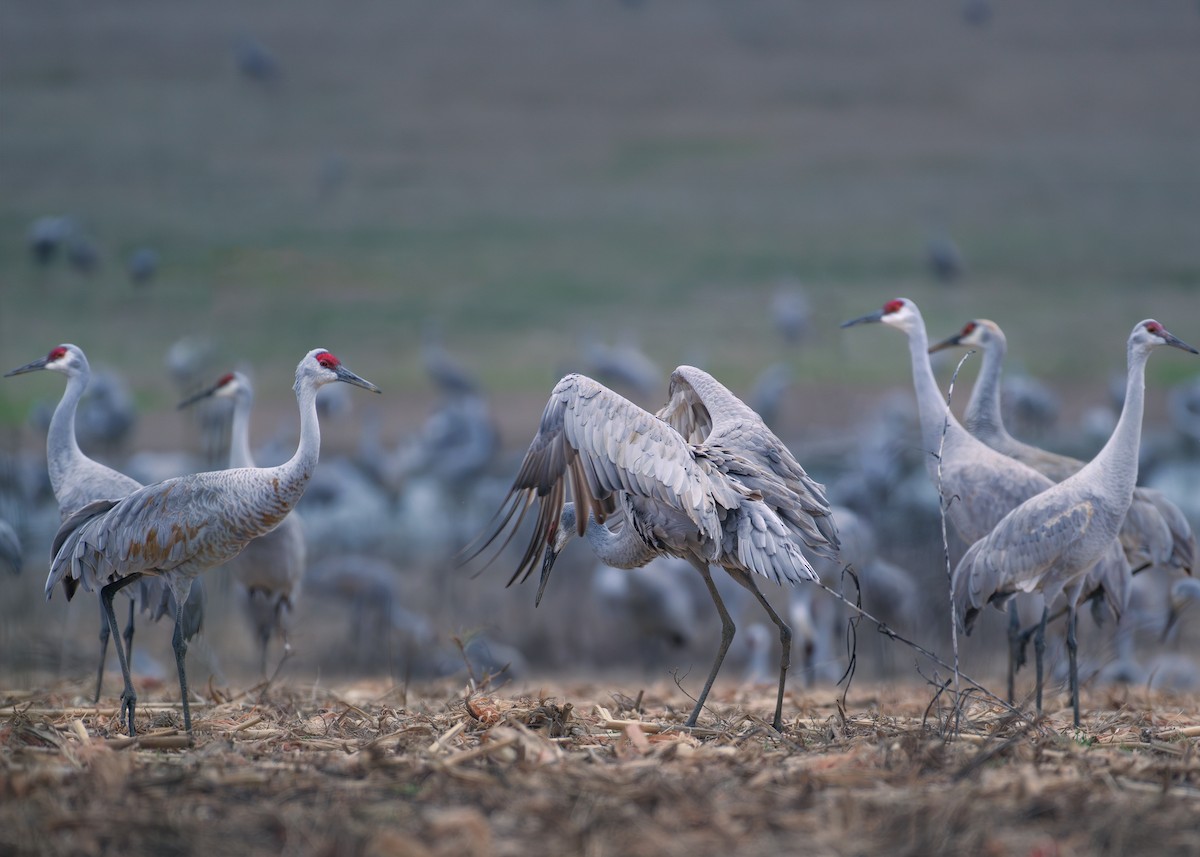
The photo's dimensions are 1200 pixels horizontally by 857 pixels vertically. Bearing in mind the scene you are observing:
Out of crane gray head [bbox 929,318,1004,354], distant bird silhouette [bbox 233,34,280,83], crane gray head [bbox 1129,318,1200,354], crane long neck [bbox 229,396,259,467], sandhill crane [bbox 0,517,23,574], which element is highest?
distant bird silhouette [bbox 233,34,280,83]

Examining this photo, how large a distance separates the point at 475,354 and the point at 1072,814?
1462 cm

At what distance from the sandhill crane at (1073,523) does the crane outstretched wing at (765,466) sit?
1.01 meters

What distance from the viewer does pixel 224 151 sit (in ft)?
70.7

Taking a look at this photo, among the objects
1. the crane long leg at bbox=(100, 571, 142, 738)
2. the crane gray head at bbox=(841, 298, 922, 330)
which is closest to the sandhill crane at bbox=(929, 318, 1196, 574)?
the crane gray head at bbox=(841, 298, 922, 330)

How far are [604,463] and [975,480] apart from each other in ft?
8.01

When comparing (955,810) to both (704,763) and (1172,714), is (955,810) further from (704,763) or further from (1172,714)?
(1172,714)

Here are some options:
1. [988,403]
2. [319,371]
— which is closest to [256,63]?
[988,403]

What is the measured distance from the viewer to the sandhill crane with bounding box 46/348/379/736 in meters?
5.04

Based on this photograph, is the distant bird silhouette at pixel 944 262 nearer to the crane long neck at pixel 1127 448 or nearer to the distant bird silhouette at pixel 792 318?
the distant bird silhouette at pixel 792 318

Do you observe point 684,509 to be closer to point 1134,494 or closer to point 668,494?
point 668,494

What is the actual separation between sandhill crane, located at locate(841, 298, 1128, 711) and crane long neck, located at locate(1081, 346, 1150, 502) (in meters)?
0.81

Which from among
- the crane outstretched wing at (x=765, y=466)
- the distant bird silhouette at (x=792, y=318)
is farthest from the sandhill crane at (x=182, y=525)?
the distant bird silhouette at (x=792, y=318)

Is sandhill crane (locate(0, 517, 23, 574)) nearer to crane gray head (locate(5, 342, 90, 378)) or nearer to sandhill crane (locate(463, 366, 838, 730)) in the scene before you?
crane gray head (locate(5, 342, 90, 378))

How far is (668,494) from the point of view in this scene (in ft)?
15.4
